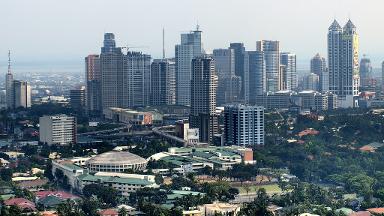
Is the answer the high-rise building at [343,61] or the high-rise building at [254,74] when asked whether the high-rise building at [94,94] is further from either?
the high-rise building at [343,61]

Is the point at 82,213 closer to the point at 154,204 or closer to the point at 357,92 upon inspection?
the point at 154,204

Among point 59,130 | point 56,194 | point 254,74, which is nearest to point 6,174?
point 56,194

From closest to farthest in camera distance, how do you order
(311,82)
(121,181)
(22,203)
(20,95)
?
(22,203) → (121,181) → (20,95) → (311,82)

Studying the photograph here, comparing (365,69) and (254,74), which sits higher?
(365,69)

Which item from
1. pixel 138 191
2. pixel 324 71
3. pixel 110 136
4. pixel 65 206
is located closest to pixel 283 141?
pixel 110 136

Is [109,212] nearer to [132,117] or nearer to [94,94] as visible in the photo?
[132,117]

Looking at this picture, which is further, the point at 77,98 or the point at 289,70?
the point at 289,70
